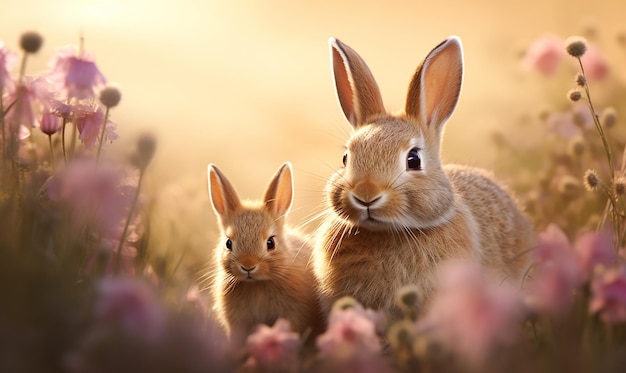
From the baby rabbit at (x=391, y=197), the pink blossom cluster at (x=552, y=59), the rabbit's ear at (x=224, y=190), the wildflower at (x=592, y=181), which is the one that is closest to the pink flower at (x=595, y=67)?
the pink blossom cluster at (x=552, y=59)

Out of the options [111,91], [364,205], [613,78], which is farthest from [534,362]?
[613,78]

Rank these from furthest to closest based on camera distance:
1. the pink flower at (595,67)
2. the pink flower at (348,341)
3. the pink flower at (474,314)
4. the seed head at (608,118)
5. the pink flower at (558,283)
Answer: the pink flower at (595,67), the seed head at (608,118), the pink flower at (348,341), the pink flower at (558,283), the pink flower at (474,314)

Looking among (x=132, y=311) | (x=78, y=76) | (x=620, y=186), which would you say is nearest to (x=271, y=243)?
(x=78, y=76)

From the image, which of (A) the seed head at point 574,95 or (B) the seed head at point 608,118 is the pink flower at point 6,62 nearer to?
(A) the seed head at point 574,95

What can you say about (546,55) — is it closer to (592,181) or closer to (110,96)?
(592,181)

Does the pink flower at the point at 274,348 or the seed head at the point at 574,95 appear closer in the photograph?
the pink flower at the point at 274,348

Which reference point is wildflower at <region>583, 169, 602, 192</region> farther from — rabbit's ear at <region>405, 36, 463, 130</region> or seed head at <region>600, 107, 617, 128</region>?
seed head at <region>600, 107, 617, 128</region>

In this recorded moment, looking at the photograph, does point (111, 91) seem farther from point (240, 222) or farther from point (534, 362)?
point (534, 362)
